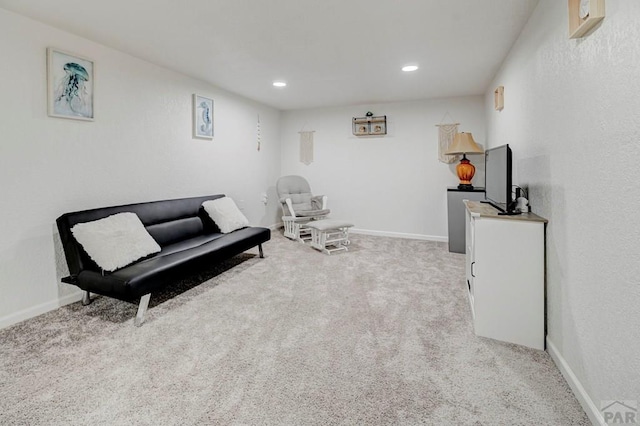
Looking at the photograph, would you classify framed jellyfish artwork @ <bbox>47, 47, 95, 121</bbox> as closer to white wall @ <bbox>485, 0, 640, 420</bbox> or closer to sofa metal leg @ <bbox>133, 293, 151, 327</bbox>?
sofa metal leg @ <bbox>133, 293, 151, 327</bbox>

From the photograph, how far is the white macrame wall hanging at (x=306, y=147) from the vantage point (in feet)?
19.7

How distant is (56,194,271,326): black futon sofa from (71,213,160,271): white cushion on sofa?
0.21 feet

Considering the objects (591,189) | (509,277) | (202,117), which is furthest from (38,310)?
(591,189)

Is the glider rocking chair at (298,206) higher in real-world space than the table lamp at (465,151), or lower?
lower

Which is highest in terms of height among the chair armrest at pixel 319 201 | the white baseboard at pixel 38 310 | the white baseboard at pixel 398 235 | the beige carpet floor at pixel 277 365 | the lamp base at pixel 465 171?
the lamp base at pixel 465 171

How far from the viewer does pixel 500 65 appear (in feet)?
11.3

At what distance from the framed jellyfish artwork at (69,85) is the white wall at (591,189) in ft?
11.7

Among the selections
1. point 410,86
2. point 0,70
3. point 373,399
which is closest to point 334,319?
point 373,399

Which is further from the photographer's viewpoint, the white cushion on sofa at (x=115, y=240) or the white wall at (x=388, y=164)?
the white wall at (x=388, y=164)

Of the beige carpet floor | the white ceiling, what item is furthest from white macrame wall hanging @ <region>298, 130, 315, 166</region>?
the beige carpet floor

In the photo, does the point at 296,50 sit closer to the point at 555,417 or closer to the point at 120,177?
the point at 120,177

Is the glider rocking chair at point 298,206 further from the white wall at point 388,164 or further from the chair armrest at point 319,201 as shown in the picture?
the white wall at point 388,164

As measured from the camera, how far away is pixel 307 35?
106 inches

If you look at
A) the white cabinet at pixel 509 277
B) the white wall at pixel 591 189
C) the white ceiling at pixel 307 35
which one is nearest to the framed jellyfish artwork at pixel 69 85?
the white ceiling at pixel 307 35
